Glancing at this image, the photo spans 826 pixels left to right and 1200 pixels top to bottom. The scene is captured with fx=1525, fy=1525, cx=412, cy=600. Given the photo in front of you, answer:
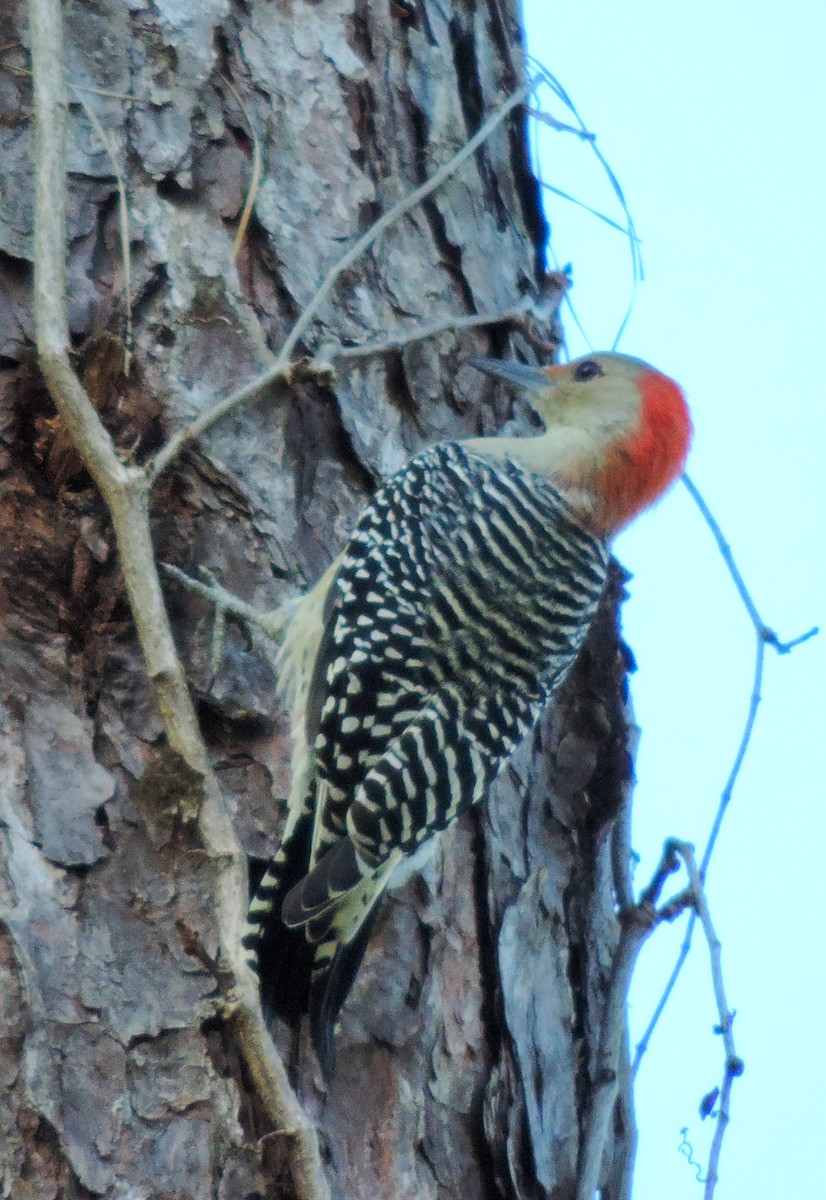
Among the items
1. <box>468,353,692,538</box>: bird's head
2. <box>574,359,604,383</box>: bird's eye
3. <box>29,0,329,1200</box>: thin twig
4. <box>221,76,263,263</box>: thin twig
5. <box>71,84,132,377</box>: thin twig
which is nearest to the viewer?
<box>29,0,329,1200</box>: thin twig

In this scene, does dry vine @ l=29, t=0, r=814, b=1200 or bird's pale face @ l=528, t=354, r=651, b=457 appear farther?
bird's pale face @ l=528, t=354, r=651, b=457

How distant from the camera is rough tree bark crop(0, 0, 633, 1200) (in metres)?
2.39

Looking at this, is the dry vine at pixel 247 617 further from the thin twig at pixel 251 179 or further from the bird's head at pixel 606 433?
the bird's head at pixel 606 433

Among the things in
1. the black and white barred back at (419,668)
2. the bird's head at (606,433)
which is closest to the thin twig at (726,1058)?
the black and white barred back at (419,668)

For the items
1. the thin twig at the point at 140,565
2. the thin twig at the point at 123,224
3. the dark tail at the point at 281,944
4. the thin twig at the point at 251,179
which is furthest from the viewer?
the thin twig at the point at 251,179

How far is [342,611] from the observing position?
3047 mm

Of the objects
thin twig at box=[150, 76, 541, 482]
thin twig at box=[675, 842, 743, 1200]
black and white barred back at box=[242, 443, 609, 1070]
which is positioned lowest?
thin twig at box=[675, 842, 743, 1200]

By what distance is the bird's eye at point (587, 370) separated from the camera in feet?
12.5

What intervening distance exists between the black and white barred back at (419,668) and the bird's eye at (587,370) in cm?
42

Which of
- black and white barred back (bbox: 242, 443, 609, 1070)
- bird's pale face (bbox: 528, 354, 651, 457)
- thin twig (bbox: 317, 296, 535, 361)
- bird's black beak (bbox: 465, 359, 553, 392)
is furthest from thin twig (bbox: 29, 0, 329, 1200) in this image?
bird's pale face (bbox: 528, 354, 651, 457)

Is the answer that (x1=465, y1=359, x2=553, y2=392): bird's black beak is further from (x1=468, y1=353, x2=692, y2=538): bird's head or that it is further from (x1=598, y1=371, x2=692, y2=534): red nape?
(x1=598, y1=371, x2=692, y2=534): red nape

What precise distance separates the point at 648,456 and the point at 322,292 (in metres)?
1.05

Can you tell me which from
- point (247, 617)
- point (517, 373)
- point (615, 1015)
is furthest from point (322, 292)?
point (615, 1015)

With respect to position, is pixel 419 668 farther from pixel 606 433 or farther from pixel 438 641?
pixel 606 433
